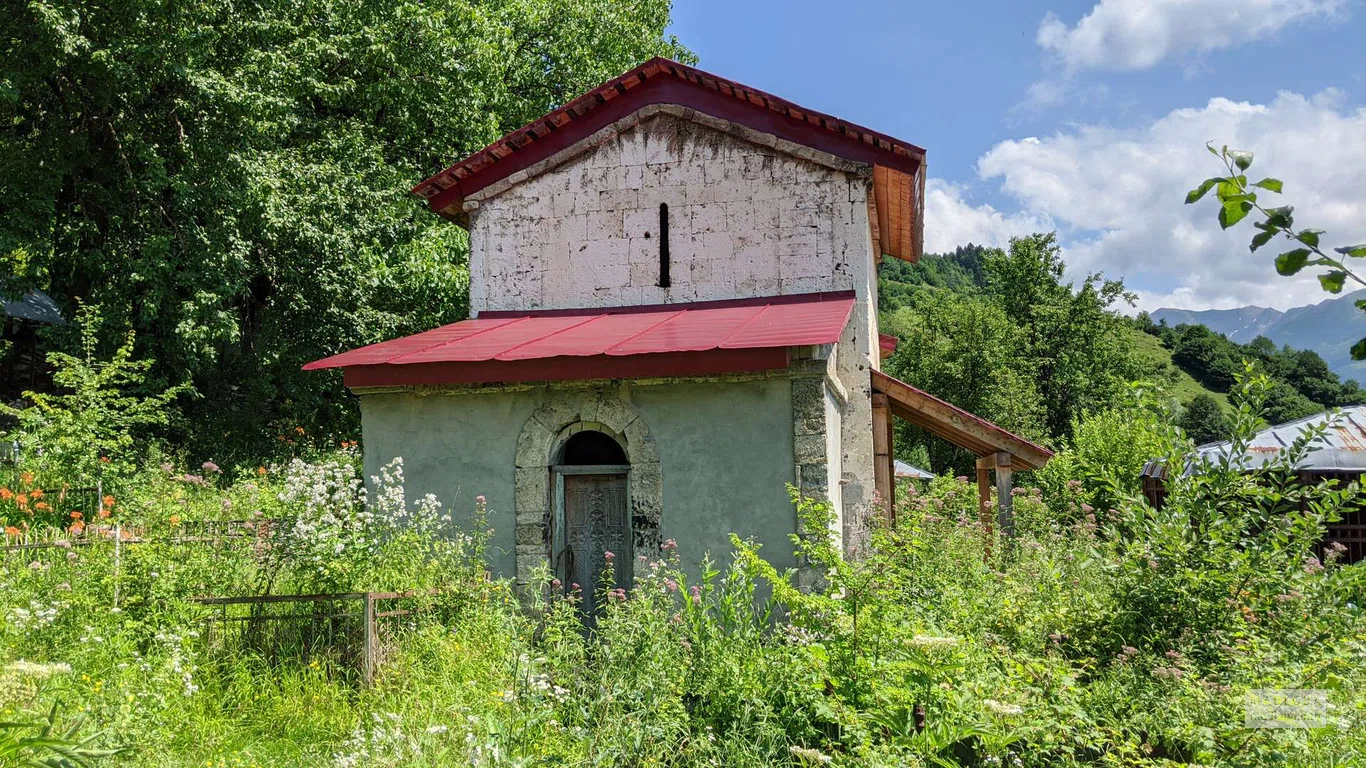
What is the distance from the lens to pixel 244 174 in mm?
13984

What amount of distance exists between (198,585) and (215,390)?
10340mm

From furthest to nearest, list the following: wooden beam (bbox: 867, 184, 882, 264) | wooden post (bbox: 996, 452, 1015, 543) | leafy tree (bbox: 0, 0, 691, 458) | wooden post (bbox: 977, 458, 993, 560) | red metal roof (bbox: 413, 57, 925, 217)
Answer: leafy tree (bbox: 0, 0, 691, 458), wooden beam (bbox: 867, 184, 882, 264), wooden post (bbox: 996, 452, 1015, 543), red metal roof (bbox: 413, 57, 925, 217), wooden post (bbox: 977, 458, 993, 560)

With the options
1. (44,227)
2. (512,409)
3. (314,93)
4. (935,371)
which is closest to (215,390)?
(44,227)

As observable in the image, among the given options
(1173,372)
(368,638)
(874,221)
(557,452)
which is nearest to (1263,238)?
(368,638)

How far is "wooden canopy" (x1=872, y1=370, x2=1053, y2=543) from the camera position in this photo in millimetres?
10227

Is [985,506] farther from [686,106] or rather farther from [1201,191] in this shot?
[1201,191]

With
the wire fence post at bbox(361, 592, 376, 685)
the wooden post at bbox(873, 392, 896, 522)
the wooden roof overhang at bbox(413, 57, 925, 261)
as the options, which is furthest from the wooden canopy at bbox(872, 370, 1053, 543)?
the wire fence post at bbox(361, 592, 376, 685)

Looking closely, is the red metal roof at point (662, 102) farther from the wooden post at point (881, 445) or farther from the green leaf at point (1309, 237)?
the green leaf at point (1309, 237)

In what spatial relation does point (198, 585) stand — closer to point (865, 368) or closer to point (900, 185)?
point (865, 368)

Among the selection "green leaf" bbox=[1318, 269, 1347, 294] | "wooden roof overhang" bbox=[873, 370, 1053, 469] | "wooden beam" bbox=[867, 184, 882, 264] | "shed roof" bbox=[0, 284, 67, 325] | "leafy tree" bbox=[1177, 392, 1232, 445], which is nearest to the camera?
"green leaf" bbox=[1318, 269, 1347, 294]

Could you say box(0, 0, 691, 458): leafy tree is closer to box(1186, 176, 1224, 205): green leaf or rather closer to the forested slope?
box(1186, 176, 1224, 205): green leaf

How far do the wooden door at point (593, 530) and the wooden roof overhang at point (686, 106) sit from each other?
168 inches

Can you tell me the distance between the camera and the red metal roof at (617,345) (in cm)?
806

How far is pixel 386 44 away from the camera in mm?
16266
